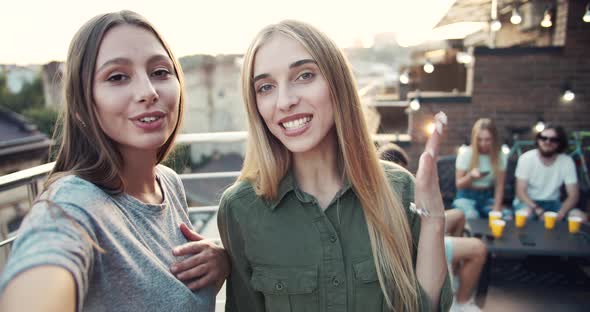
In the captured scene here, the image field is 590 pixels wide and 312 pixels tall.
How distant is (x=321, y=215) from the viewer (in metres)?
1.23

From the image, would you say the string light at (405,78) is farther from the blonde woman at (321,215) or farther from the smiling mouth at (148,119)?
the smiling mouth at (148,119)

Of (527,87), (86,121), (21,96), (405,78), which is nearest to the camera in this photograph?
(86,121)

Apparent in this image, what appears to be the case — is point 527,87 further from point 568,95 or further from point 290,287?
point 290,287

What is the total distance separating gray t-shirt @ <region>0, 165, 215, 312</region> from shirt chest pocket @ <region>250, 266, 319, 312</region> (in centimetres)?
19

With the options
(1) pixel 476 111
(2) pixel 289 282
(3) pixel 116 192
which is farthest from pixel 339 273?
(1) pixel 476 111

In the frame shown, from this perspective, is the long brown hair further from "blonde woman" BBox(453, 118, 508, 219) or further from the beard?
the beard

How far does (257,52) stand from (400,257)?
0.76 metres

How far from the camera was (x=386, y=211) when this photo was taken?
4.04 feet

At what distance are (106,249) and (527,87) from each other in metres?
6.00

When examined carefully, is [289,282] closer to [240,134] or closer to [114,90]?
[114,90]

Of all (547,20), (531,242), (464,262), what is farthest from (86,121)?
(547,20)

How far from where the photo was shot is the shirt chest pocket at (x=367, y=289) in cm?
117

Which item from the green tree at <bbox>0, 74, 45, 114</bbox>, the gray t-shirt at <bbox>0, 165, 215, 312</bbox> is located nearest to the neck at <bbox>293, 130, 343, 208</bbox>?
the gray t-shirt at <bbox>0, 165, 215, 312</bbox>

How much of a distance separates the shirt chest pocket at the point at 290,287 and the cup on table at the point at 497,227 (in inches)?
92.1
